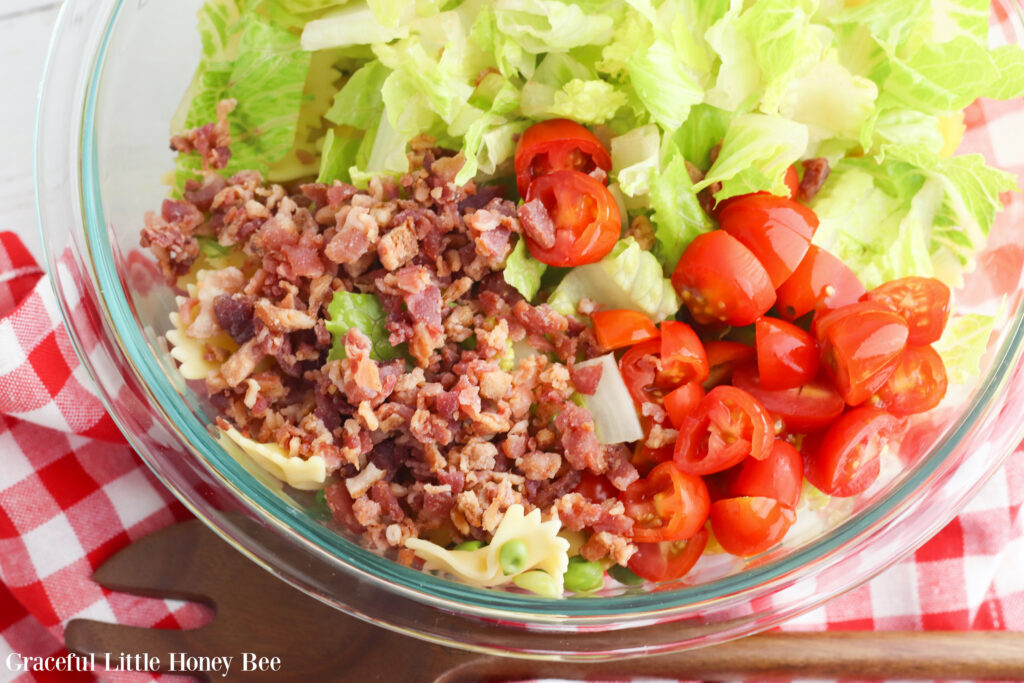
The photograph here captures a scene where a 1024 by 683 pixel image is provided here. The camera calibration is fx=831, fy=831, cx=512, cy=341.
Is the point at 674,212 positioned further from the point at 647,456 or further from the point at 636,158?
the point at 647,456

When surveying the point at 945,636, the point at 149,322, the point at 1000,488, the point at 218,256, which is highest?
the point at 218,256

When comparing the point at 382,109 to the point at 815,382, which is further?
the point at 382,109

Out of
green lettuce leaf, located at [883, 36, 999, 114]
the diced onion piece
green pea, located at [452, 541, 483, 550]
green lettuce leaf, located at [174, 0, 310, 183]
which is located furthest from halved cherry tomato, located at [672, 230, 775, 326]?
green lettuce leaf, located at [174, 0, 310, 183]

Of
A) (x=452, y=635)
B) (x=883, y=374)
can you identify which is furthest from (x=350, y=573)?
(x=883, y=374)

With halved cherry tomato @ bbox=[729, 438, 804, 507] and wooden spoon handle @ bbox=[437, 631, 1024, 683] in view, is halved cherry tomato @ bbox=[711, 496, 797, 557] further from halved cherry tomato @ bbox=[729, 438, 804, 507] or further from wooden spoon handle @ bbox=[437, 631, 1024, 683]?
wooden spoon handle @ bbox=[437, 631, 1024, 683]

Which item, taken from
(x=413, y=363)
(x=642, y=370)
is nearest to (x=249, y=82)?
(x=413, y=363)

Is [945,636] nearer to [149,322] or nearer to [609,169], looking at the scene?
[609,169]
